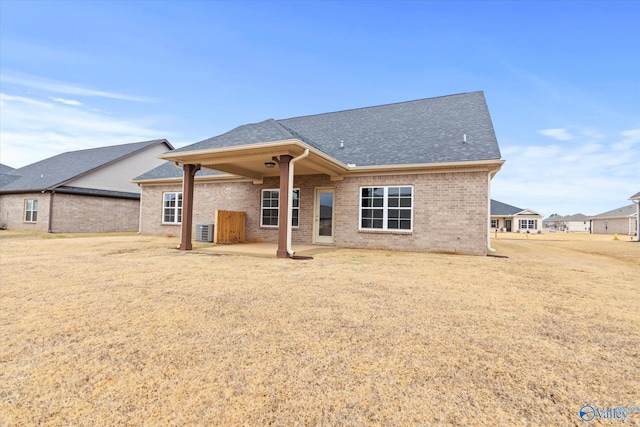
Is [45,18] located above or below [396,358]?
above

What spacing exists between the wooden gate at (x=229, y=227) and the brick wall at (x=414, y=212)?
1.25ft

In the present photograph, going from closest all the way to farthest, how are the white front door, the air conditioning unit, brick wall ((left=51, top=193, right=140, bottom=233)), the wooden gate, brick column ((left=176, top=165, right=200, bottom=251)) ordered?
brick column ((left=176, top=165, right=200, bottom=251)) < the white front door < the wooden gate < the air conditioning unit < brick wall ((left=51, top=193, right=140, bottom=233))

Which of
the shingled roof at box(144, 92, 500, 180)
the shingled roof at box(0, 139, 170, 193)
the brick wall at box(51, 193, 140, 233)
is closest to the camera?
the shingled roof at box(144, 92, 500, 180)

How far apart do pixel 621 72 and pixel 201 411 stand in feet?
79.3

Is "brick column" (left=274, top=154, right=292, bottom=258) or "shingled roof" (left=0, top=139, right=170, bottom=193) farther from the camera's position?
"shingled roof" (left=0, top=139, right=170, bottom=193)

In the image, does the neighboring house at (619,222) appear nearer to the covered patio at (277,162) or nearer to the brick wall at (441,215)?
the brick wall at (441,215)

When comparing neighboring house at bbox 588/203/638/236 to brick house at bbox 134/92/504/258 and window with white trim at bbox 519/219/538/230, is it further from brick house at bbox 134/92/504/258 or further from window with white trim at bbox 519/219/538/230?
brick house at bbox 134/92/504/258

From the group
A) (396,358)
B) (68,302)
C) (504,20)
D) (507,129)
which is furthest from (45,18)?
(507,129)

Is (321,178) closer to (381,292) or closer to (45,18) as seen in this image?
(381,292)

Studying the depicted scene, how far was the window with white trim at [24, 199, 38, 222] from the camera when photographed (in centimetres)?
1836

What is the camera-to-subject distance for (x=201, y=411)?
71.4 inches

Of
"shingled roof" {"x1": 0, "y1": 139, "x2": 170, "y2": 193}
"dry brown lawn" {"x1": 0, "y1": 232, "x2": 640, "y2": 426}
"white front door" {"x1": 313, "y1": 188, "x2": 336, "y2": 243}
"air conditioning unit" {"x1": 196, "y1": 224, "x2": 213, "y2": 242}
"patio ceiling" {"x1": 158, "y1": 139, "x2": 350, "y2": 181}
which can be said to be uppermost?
"shingled roof" {"x1": 0, "y1": 139, "x2": 170, "y2": 193}

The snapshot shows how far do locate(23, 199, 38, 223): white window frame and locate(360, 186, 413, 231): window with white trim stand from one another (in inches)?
810

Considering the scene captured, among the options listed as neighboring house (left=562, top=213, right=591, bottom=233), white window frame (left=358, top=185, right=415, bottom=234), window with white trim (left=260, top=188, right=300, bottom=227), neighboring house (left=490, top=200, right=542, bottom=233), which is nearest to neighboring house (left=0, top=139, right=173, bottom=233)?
window with white trim (left=260, top=188, right=300, bottom=227)
